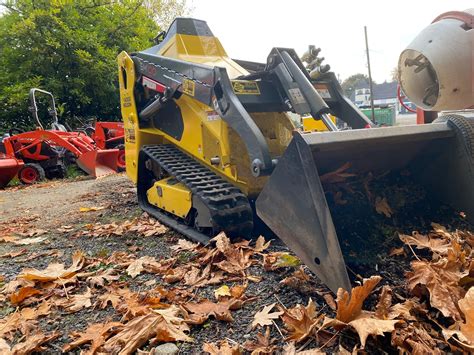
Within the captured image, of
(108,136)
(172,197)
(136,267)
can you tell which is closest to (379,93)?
(108,136)

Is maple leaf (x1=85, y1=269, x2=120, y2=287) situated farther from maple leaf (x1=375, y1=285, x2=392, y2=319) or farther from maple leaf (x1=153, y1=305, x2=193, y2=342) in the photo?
maple leaf (x1=375, y1=285, x2=392, y2=319)

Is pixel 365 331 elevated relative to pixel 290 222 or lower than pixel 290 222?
lower

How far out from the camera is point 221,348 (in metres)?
1.61

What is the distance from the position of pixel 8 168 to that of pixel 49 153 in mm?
1048

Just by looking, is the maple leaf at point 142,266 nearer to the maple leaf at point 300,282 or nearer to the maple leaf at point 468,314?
the maple leaf at point 300,282

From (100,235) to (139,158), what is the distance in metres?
1.00

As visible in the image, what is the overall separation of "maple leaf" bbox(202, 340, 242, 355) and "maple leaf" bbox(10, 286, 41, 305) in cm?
123

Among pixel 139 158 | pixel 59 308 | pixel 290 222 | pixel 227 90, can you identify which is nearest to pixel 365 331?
pixel 290 222

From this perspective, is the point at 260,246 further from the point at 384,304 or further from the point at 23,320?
the point at 23,320

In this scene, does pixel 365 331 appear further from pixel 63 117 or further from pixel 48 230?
pixel 63 117

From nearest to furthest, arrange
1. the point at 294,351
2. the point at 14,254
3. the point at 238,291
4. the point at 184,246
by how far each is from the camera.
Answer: the point at 294,351 → the point at 238,291 → the point at 184,246 → the point at 14,254

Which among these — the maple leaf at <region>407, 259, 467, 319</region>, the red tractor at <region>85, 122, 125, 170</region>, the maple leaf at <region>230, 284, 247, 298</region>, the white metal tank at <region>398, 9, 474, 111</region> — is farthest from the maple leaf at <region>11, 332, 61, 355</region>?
the red tractor at <region>85, 122, 125, 170</region>

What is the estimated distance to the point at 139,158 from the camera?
421cm

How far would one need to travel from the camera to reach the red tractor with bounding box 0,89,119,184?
8.27m
